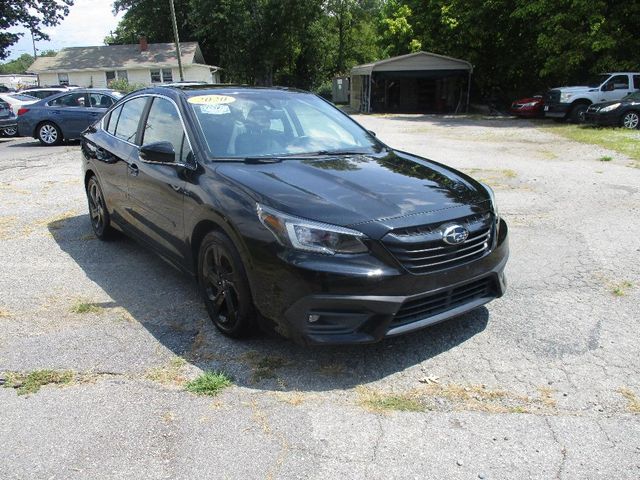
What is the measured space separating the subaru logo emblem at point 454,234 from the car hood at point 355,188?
0.50ft

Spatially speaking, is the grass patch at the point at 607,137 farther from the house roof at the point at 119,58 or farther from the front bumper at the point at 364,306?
the house roof at the point at 119,58

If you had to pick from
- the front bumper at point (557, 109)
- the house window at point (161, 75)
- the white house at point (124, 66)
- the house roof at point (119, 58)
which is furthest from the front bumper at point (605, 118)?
the house window at point (161, 75)

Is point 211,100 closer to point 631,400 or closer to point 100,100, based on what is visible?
point 631,400

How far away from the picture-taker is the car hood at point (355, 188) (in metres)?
3.22

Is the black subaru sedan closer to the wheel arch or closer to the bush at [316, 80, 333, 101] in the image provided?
the wheel arch

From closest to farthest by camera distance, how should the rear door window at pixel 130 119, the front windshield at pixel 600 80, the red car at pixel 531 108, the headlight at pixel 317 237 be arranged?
the headlight at pixel 317 237
the rear door window at pixel 130 119
the front windshield at pixel 600 80
the red car at pixel 531 108

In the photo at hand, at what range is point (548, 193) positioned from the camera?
8281 mm

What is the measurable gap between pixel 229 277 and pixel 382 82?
103 ft

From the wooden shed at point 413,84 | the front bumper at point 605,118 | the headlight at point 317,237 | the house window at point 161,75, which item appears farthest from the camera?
the house window at point 161,75

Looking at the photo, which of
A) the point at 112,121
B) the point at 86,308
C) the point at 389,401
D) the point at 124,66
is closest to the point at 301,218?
the point at 389,401

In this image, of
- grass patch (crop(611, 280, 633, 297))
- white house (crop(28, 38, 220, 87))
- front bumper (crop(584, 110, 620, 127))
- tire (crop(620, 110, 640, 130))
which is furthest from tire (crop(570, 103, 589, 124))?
white house (crop(28, 38, 220, 87))

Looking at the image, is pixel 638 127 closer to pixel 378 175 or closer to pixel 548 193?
pixel 548 193

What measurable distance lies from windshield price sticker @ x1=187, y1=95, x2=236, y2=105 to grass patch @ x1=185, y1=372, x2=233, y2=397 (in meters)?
2.21

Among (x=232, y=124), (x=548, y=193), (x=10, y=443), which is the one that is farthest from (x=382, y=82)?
(x=10, y=443)
